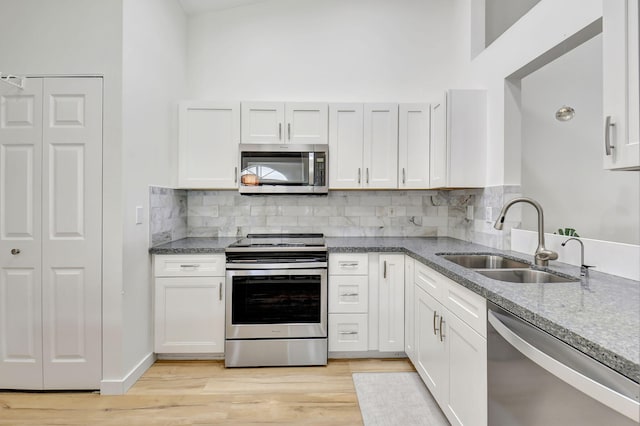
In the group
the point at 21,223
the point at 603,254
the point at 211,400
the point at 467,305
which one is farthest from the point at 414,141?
the point at 21,223

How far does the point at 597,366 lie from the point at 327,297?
1987 millimetres

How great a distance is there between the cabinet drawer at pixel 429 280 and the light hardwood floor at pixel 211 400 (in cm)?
77

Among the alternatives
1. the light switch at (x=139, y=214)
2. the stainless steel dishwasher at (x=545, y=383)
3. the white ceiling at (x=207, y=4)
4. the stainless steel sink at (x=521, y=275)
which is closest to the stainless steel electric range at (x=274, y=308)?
the light switch at (x=139, y=214)

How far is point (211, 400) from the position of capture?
223cm

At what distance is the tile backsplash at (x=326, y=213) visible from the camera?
11.1ft

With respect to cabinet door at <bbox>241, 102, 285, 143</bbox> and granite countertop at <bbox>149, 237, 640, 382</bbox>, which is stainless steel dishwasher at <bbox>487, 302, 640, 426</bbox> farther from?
cabinet door at <bbox>241, 102, 285, 143</bbox>

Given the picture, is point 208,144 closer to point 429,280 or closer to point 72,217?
point 72,217

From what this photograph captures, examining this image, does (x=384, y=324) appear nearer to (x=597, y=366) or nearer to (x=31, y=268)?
(x=597, y=366)

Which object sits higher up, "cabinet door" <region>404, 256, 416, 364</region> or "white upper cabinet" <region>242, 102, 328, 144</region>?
"white upper cabinet" <region>242, 102, 328, 144</region>

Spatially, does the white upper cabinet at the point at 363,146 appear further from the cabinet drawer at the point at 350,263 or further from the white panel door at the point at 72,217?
the white panel door at the point at 72,217

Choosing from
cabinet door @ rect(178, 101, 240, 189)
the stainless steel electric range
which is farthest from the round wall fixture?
cabinet door @ rect(178, 101, 240, 189)

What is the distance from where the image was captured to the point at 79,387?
229 centimetres

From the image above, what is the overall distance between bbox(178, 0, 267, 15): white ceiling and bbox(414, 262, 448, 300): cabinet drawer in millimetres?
2881

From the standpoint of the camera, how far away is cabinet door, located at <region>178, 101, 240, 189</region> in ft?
9.90
